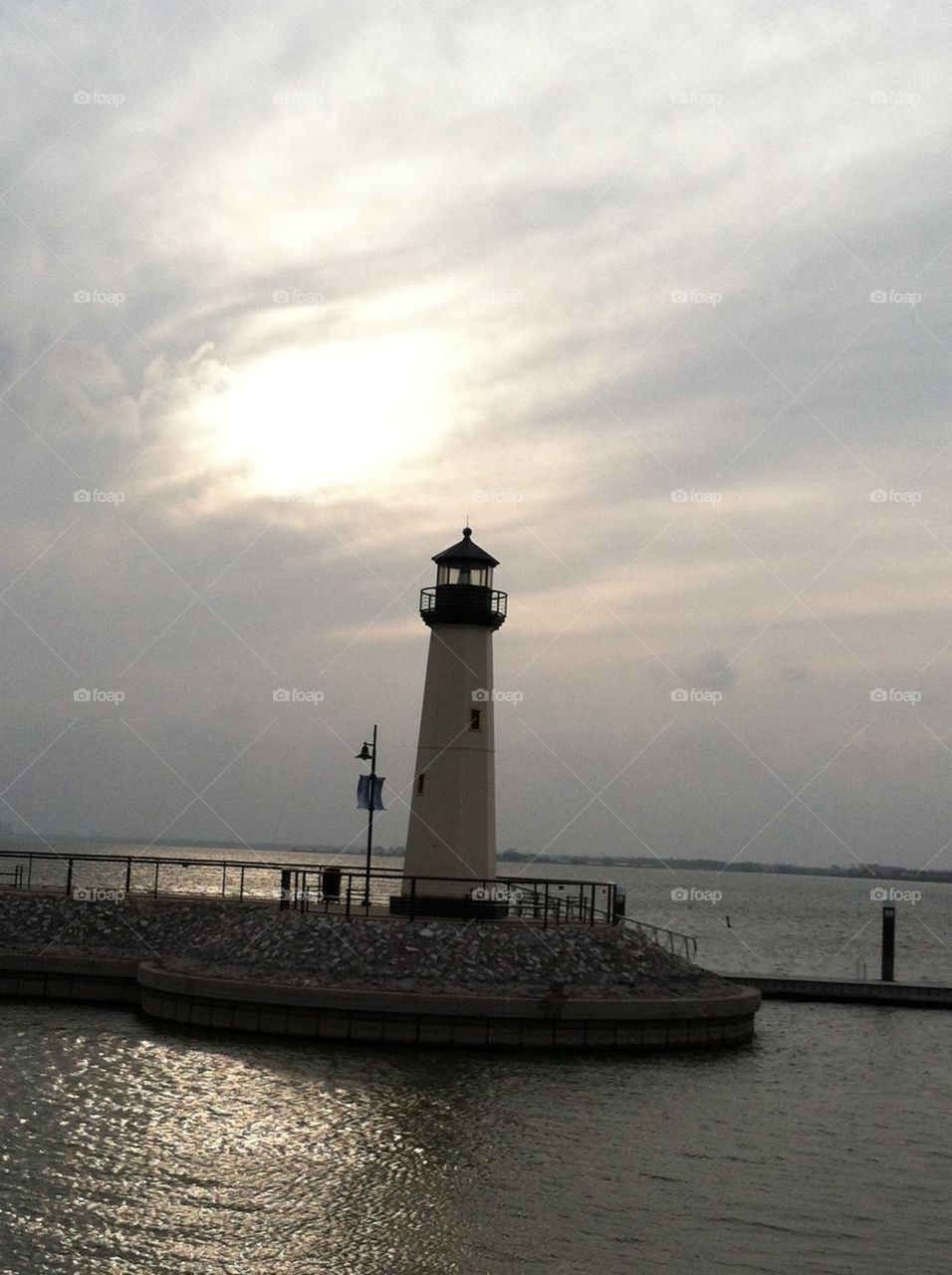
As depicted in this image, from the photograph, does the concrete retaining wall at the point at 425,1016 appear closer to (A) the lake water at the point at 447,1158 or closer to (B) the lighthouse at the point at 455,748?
(A) the lake water at the point at 447,1158

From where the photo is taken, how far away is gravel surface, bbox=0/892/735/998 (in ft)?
88.7

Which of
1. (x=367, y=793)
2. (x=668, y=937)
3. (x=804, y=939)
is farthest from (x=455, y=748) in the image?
(x=804, y=939)

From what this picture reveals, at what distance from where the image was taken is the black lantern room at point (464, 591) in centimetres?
3281

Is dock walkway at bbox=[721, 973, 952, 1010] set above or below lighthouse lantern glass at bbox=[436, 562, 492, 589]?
below

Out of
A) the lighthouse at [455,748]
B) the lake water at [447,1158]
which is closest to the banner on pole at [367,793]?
the lighthouse at [455,748]

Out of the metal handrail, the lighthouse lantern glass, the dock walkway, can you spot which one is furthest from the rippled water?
the lighthouse lantern glass

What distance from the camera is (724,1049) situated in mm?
28203

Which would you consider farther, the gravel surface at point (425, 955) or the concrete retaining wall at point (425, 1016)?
the gravel surface at point (425, 955)

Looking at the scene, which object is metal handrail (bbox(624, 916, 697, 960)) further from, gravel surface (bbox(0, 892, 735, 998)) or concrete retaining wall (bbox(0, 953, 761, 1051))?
concrete retaining wall (bbox(0, 953, 761, 1051))

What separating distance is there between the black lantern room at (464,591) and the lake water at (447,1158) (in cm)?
1122

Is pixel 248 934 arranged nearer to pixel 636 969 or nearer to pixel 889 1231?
pixel 636 969

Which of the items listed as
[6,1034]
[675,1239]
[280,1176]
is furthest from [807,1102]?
[6,1034]

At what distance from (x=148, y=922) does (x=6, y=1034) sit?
6.62m

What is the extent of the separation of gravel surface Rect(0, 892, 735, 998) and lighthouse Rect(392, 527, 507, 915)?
3.30m
